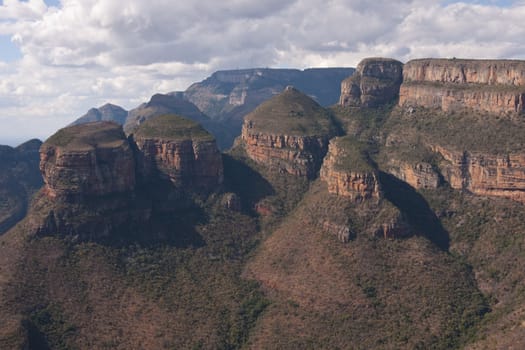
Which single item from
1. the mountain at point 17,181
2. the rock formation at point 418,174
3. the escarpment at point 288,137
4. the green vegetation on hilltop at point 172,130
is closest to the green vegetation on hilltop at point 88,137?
the green vegetation on hilltop at point 172,130

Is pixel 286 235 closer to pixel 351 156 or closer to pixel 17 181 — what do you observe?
pixel 351 156

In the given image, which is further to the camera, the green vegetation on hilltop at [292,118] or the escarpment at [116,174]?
the green vegetation on hilltop at [292,118]

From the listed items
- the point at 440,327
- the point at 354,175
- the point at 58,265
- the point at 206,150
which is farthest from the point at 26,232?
the point at 440,327

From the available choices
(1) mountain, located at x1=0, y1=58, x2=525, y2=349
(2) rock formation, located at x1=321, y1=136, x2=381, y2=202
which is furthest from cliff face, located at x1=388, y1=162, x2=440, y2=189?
(2) rock formation, located at x1=321, y1=136, x2=381, y2=202

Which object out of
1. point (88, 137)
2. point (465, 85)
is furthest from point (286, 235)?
point (465, 85)

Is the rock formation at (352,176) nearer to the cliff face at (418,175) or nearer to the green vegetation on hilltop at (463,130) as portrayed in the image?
the cliff face at (418,175)

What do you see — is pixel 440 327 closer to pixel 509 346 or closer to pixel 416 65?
pixel 509 346

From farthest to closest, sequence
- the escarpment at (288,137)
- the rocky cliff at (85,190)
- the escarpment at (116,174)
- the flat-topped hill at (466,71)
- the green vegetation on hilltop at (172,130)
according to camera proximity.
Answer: the escarpment at (288,137), the green vegetation on hilltop at (172,130), the flat-topped hill at (466,71), the escarpment at (116,174), the rocky cliff at (85,190)
